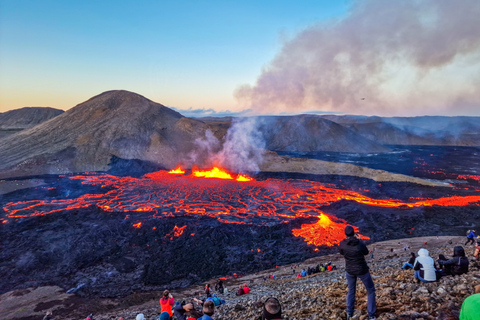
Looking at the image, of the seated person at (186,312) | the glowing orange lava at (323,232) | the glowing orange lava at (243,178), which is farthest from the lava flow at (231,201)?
the seated person at (186,312)

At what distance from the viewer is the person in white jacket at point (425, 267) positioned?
6687 millimetres

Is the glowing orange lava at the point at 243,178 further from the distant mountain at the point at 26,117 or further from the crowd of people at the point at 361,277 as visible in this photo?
the distant mountain at the point at 26,117

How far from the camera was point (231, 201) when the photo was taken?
36.9m

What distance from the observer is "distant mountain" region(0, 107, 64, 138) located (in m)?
145

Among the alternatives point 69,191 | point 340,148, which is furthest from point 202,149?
point 340,148

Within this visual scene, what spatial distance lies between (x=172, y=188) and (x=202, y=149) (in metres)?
26.0

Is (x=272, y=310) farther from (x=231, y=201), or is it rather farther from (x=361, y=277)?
(x=231, y=201)

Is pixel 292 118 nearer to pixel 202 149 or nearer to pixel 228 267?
pixel 202 149

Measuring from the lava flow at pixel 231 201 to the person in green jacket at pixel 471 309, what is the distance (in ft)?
77.1

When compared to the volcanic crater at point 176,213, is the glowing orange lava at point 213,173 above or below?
above

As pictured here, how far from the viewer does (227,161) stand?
61375 millimetres

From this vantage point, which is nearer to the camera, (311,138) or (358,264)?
(358,264)

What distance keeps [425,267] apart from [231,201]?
30.9 m

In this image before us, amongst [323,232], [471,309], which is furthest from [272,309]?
[323,232]
